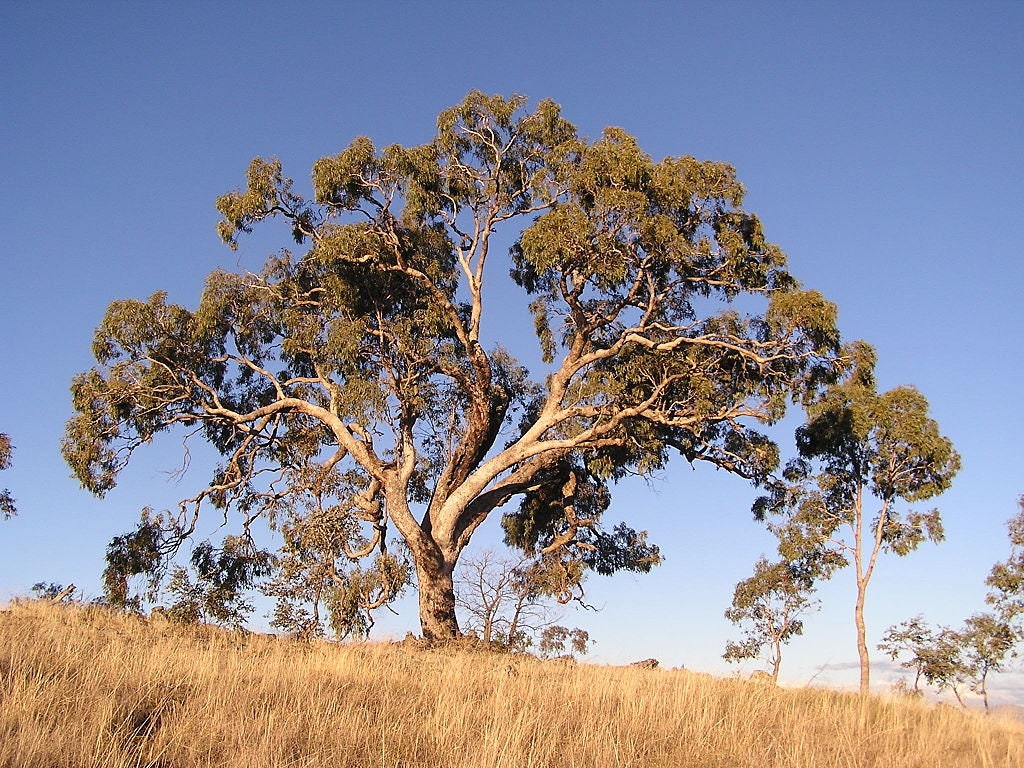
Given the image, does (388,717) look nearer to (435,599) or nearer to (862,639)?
(435,599)

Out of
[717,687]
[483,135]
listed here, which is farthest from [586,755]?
[483,135]

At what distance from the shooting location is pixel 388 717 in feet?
21.8

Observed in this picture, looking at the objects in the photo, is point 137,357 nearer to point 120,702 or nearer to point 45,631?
point 45,631

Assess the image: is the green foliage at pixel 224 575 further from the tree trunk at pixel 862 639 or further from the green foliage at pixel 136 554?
the tree trunk at pixel 862 639

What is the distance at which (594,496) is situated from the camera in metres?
19.8

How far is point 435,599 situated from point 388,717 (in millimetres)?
9377

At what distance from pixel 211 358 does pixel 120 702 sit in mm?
13693

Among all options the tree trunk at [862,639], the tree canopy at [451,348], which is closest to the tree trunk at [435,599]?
the tree canopy at [451,348]

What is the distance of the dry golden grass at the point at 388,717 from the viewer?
534 centimetres

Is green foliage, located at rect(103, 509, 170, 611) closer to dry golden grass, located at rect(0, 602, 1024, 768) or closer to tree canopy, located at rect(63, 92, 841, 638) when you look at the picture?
tree canopy, located at rect(63, 92, 841, 638)

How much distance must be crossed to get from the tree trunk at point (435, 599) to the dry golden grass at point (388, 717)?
17.9ft

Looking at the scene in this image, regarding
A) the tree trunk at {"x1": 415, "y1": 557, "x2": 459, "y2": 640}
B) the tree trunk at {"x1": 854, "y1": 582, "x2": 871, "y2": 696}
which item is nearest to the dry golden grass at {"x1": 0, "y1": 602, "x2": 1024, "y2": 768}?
the tree trunk at {"x1": 415, "y1": 557, "x2": 459, "y2": 640}

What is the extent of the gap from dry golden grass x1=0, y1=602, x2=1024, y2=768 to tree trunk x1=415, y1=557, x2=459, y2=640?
547cm

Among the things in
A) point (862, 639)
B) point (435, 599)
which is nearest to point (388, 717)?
point (435, 599)
